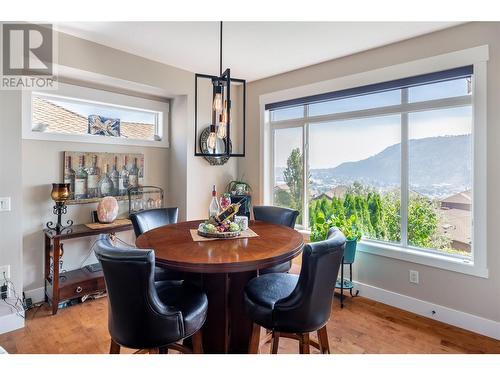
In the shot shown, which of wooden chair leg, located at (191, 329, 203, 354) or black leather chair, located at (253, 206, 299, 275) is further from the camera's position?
black leather chair, located at (253, 206, 299, 275)

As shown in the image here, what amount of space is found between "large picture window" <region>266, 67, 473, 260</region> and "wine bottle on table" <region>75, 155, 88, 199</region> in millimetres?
2404

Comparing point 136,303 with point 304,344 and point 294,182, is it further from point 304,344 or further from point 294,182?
point 294,182

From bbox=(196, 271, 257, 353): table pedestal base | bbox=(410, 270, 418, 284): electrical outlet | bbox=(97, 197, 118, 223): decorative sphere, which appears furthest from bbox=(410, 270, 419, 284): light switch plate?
bbox=(97, 197, 118, 223): decorative sphere

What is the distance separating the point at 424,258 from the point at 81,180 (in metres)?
3.55

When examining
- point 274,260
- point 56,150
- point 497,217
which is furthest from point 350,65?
point 56,150

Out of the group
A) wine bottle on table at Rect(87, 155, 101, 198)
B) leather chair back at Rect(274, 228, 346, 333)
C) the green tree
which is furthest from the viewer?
the green tree

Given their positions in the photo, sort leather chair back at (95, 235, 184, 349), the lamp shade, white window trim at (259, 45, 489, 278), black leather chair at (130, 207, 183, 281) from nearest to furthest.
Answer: leather chair back at (95, 235, 184, 349) → black leather chair at (130, 207, 183, 281) → white window trim at (259, 45, 489, 278) → the lamp shade

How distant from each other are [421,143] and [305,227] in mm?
1627

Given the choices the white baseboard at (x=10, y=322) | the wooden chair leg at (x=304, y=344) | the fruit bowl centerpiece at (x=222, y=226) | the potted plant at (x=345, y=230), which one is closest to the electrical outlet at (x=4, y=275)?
the white baseboard at (x=10, y=322)

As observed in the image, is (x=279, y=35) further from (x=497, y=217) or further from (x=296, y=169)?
(x=497, y=217)

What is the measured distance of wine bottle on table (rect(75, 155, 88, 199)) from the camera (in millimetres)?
3010

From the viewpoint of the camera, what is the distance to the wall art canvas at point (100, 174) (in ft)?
9.78

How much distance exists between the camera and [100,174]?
3178 millimetres

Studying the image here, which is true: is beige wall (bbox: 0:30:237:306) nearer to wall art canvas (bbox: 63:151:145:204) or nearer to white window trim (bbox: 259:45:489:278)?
wall art canvas (bbox: 63:151:145:204)
